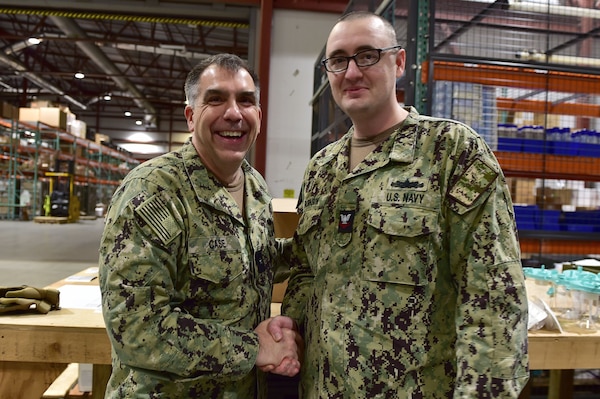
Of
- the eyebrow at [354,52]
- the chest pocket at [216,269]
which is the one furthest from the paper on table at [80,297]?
the eyebrow at [354,52]

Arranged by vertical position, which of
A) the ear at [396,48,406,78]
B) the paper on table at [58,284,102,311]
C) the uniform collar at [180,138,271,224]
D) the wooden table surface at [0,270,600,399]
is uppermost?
the ear at [396,48,406,78]

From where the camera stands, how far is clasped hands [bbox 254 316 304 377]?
1.52m

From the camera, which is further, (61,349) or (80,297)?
(80,297)

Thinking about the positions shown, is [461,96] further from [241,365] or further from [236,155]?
[241,365]

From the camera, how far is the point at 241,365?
1.44 meters

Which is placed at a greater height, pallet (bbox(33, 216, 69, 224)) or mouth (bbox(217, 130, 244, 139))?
mouth (bbox(217, 130, 244, 139))

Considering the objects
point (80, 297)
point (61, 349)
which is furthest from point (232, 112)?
point (80, 297)

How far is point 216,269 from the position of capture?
1488 millimetres

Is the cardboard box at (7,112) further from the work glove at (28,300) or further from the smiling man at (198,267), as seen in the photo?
the smiling man at (198,267)

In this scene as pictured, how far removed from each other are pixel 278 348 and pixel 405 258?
21.9 inches

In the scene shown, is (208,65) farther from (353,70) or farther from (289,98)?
(289,98)

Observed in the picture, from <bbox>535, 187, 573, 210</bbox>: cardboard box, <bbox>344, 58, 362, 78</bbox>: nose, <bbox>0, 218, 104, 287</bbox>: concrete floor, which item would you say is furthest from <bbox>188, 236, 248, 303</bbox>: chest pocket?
<bbox>0, 218, 104, 287</bbox>: concrete floor

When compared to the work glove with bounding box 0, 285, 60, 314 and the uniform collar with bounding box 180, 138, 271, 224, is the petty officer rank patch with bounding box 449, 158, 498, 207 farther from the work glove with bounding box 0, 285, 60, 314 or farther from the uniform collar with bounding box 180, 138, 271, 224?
the work glove with bounding box 0, 285, 60, 314

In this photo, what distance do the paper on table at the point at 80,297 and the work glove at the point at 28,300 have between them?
0.12 metres
